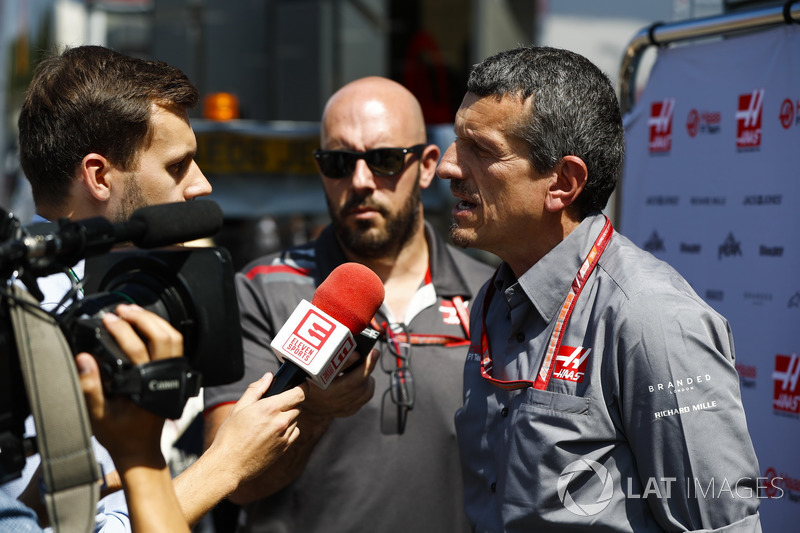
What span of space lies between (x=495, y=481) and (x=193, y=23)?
7.91 metres

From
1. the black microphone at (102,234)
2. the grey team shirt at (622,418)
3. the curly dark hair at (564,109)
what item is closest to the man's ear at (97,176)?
the black microphone at (102,234)

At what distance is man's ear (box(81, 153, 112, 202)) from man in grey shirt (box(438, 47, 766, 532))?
91cm

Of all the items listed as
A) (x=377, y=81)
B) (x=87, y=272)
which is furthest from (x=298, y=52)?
(x=87, y=272)

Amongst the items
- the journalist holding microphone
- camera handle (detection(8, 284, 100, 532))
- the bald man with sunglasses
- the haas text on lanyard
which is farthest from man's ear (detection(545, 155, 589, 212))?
camera handle (detection(8, 284, 100, 532))

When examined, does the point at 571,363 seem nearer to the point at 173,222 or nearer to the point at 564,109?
the point at 564,109

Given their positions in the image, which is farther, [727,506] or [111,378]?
[727,506]

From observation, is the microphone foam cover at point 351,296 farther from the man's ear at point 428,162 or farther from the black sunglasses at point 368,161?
the man's ear at point 428,162

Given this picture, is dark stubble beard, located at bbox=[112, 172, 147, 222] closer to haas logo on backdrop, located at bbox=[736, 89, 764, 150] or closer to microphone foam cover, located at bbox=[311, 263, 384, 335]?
microphone foam cover, located at bbox=[311, 263, 384, 335]

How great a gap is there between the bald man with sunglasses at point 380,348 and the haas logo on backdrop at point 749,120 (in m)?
1.03

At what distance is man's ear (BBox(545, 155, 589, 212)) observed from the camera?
208 centimetres

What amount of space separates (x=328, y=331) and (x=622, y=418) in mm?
→ 727

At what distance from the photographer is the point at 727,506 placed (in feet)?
5.57

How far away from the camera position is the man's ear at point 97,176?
2129 millimetres

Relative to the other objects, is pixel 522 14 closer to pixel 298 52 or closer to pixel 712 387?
pixel 298 52
